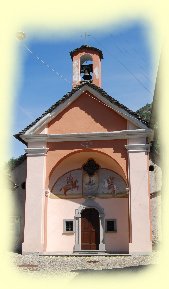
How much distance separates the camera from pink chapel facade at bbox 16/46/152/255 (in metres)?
16.6

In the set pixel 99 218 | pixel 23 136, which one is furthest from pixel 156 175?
pixel 23 136

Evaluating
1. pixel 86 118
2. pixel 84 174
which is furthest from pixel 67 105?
pixel 84 174

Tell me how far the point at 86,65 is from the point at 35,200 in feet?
26.6

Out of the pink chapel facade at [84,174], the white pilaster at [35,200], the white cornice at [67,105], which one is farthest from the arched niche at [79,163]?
the white cornice at [67,105]

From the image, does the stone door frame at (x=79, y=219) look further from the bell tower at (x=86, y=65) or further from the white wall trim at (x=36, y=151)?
the bell tower at (x=86, y=65)

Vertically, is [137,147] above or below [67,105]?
below

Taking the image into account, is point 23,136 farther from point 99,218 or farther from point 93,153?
point 99,218

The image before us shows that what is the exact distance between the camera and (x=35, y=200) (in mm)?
16891

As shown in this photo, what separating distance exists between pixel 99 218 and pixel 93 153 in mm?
3288

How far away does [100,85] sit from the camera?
64.5 ft

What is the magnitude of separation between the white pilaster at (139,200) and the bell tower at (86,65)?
5.04 m

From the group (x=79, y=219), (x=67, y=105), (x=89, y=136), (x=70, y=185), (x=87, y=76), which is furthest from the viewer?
(x=87, y=76)

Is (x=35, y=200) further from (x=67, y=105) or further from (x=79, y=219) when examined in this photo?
(x=67, y=105)

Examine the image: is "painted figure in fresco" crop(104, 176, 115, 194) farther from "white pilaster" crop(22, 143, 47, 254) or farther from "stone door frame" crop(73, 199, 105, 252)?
"white pilaster" crop(22, 143, 47, 254)
